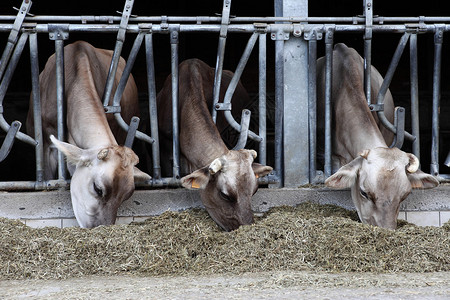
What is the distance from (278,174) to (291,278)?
6.16ft

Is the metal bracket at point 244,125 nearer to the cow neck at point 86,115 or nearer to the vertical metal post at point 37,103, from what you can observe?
the cow neck at point 86,115

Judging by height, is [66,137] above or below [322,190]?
above

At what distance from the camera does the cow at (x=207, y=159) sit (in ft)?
17.1

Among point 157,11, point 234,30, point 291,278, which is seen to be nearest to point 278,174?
point 234,30

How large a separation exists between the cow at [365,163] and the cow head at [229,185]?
0.67 metres

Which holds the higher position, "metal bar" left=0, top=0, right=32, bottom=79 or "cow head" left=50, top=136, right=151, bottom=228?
"metal bar" left=0, top=0, right=32, bottom=79

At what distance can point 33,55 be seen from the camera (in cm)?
557

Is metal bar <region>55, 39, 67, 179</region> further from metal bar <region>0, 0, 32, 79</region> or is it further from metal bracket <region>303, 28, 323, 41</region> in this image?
metal bracket <region>303, 28, 323, 41</region>

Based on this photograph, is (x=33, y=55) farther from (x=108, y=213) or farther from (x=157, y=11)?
(x=157, y=11)

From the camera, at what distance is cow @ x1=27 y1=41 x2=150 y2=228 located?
16.9 feet

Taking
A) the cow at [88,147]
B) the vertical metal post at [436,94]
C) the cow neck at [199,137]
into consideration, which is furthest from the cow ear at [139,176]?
the vertical metal post at [436,94]

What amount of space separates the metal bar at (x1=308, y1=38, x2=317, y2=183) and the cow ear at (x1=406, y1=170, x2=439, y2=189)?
0.87 meters

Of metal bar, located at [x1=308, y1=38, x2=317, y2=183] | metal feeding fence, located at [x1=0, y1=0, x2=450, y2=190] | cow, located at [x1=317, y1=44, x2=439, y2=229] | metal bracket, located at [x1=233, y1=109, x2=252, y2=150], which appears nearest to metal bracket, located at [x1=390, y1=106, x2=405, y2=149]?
metal feeding fence, located at [x1=0, y1=0, x2=450, y2=190]

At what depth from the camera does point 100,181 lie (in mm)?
5109
